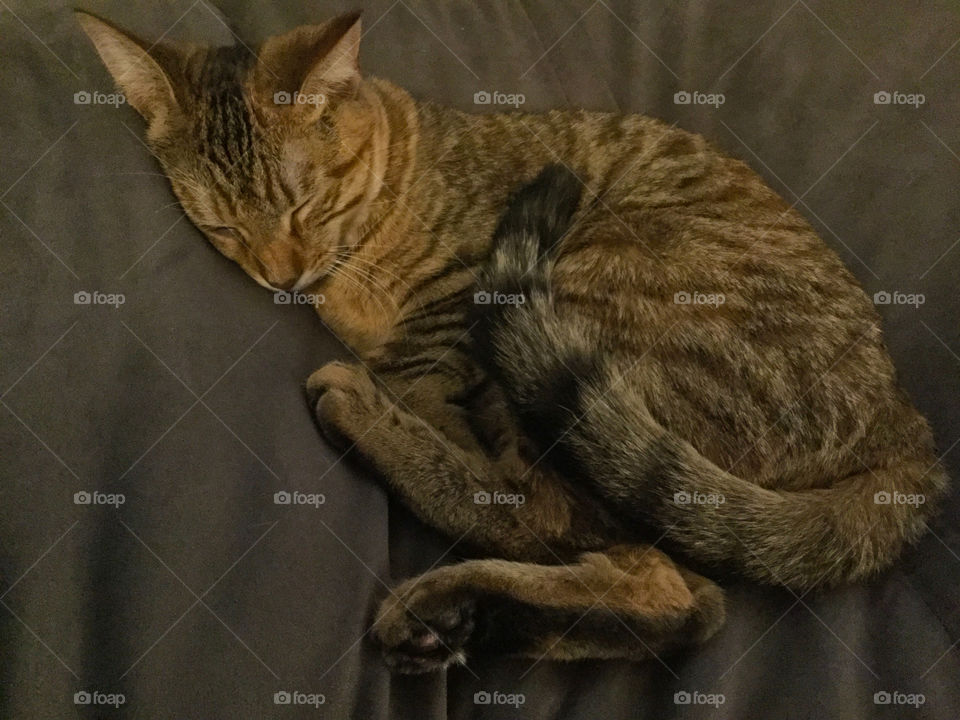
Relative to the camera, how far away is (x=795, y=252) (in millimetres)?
1297

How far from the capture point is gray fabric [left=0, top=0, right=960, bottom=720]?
3.23 ft

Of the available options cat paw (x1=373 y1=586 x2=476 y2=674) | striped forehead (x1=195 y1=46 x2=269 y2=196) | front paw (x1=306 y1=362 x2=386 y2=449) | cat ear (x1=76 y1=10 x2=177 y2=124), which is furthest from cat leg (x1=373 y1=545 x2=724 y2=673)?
cat ear (x1=76 y1=10 x2=177 y2=124)

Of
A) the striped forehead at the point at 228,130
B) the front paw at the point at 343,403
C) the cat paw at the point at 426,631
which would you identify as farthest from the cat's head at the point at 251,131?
the cat paw at the point at 426,631

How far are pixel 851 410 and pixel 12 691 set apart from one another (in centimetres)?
130

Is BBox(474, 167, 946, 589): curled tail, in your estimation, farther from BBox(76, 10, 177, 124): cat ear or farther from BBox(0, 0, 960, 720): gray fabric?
BBox(76, 10, 177, 124): cat ear

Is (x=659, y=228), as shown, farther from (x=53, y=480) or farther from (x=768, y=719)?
(x=53, y=480)

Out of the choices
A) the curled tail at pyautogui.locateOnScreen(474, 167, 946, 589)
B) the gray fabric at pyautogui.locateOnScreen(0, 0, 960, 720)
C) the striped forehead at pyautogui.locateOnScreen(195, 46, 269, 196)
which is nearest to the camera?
the gray fabric at pyautogui.locateOnScreen(0, 0, 960, 720)

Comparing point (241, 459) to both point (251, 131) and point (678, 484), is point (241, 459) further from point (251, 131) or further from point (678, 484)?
point (678, 484)

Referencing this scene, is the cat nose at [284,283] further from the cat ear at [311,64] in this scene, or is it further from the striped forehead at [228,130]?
the cat ear at [311,64]

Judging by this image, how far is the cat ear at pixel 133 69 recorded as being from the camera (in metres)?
1.13

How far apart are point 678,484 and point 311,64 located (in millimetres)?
888

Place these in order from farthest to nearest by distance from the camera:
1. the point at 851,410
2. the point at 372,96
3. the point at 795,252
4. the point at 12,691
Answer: the point at 372,96
the point at 795,252
the point at 851,410
the point at 12,691

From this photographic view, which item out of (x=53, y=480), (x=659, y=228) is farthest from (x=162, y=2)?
(x=659, y=228)

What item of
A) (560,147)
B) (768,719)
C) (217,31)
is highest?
(217,31)
